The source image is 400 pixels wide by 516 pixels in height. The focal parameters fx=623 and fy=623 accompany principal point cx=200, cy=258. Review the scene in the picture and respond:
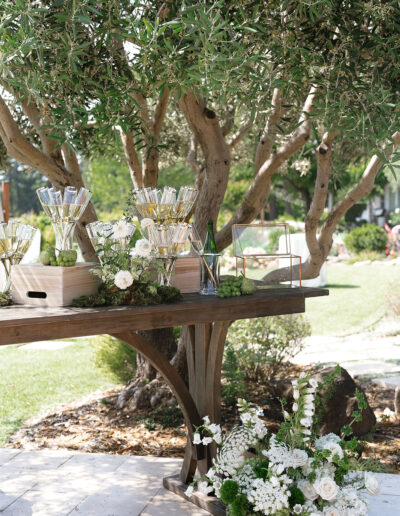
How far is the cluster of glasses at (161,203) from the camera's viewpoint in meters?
3.11

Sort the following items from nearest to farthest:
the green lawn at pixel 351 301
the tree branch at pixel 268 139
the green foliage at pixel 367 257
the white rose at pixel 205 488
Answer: the white rose at pixel 205 488 < the tree branch at pixel 268 139 < the green lawn at pixel 351 301 < the green foliage at pixel 367 257

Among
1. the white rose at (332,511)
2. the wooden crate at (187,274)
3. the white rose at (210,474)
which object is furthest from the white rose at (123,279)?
the white rose at (332,511)

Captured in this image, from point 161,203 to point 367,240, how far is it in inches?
649

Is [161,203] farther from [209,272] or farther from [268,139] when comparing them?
[268,139]

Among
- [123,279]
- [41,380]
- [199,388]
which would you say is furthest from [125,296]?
[41,380]

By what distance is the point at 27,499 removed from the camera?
3.47 m

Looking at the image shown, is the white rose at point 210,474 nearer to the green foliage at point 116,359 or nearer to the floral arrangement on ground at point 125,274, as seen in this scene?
the floral arrangement on ground at point 125,274

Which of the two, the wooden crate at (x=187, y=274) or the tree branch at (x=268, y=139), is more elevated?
the tree branch at (x=268, y=139)

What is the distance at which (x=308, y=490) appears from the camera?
103 inches

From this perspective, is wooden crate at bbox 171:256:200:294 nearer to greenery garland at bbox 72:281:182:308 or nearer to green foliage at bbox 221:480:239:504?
greenery garland at bbox 72:281:182:308

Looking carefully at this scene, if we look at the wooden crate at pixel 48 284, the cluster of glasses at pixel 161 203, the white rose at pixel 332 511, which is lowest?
the white rose at pixel 332 511

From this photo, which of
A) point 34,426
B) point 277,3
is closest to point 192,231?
point 277,3

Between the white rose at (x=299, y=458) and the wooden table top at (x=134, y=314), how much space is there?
2.28 feet

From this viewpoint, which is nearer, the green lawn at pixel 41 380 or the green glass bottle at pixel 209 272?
the green glass bottle at pixel 209 272
